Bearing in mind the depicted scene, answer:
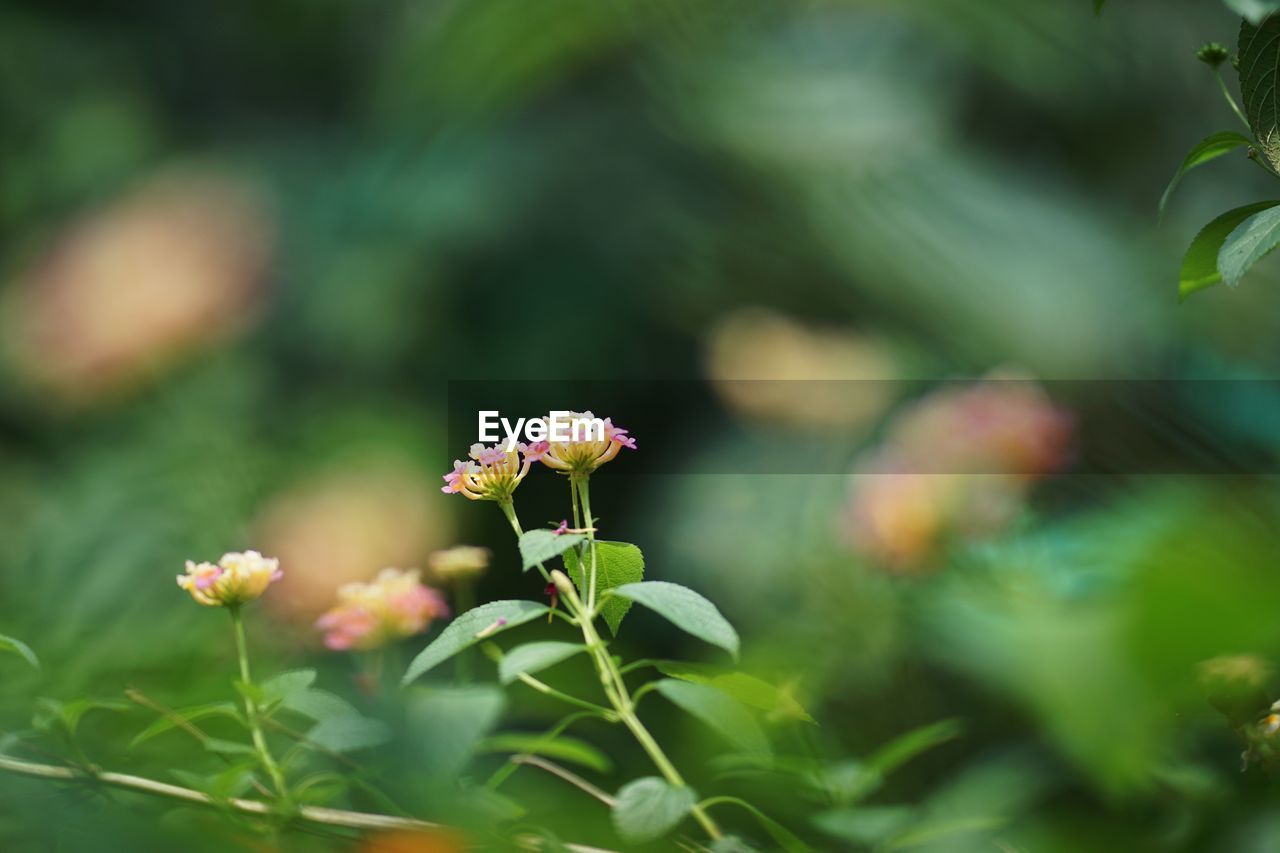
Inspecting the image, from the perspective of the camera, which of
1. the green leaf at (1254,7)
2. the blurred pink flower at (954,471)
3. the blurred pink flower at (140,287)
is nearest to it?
the green leaf at (1254,7)

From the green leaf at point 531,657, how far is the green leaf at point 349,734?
15mm

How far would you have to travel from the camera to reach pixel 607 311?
110 cm

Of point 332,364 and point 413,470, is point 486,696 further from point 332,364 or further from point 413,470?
point 332,364

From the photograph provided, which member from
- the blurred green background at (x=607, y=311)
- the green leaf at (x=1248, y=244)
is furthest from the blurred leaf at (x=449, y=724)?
the green leaf at (x=1248, y=244)

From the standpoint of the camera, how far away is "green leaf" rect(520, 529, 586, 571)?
150mm

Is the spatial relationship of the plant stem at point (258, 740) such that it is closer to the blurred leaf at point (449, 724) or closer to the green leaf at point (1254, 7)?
the blurred leaf at point (449, 724)

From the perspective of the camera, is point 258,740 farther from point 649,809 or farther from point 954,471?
point 954,471

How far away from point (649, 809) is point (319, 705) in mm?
45

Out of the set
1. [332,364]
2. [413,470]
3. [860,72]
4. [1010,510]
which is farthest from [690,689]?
[860,72]

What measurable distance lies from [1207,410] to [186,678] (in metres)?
0.27

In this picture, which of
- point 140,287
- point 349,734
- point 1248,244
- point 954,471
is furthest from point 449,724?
point 140,287

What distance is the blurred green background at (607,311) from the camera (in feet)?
0.65

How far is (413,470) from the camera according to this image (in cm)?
84

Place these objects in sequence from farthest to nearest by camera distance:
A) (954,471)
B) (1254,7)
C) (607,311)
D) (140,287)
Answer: (607,311) < (140,287) < (954,471) < (1254,7)
